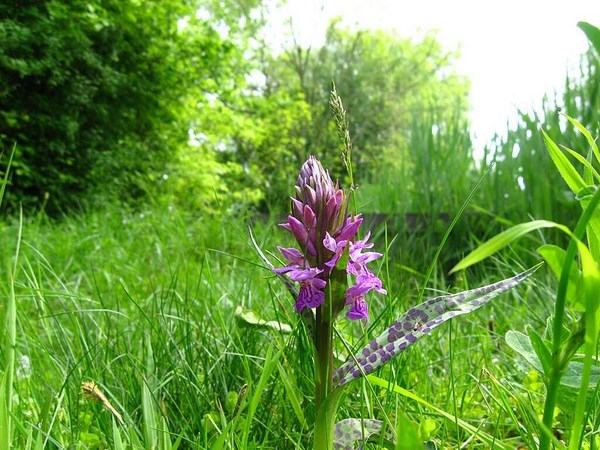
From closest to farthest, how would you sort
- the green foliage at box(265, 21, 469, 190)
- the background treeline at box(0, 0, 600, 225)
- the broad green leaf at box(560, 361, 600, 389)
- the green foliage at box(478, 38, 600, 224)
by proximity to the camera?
the broad green leaf at box(560, 361, 600, 389) < the green foliage at box(478, 38, 600, 224) < the background treeline at box(0, 0, 600, 225) < the green foliage at box(265, 21, 469, 190)

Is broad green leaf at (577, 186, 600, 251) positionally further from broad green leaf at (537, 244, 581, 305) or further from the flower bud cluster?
the flower bud cluster

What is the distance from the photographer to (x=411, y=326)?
0.69 metres

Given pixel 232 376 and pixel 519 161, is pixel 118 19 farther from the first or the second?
pixel 232 376

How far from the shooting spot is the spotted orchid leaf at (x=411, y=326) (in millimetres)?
674

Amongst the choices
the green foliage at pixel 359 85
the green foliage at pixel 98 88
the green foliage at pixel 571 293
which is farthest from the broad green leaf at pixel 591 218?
the green foliage at pixel 359 85

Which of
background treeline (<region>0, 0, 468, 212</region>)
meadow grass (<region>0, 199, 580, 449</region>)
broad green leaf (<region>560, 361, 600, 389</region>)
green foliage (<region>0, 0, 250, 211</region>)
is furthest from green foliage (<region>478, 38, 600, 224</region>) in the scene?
green foliage (<region>0, 0, 250, 211</region>)

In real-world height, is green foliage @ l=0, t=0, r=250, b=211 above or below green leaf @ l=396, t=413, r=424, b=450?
above

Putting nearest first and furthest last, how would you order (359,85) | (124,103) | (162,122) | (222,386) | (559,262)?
1. (559,262)
2. (222,386)
3. (124,103)
4. (162,122)
5. (359,85)

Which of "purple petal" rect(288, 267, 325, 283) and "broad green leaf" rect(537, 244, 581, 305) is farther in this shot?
"purple petal" rect(288, 267, 325, 283)

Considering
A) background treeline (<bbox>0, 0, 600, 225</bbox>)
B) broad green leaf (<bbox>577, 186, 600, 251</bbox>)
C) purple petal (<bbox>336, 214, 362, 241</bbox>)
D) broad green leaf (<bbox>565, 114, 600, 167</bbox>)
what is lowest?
purple petal (<bbox>336, 214, 362, 241</bbox>)

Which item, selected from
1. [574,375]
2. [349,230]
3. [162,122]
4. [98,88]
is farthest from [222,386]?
[162,122]

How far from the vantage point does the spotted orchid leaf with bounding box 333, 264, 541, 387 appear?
674mm

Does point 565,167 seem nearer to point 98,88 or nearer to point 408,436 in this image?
point 408,436

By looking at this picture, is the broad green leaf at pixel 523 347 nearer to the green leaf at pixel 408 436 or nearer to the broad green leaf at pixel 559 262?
the broad green leaf at pixel 559 262
